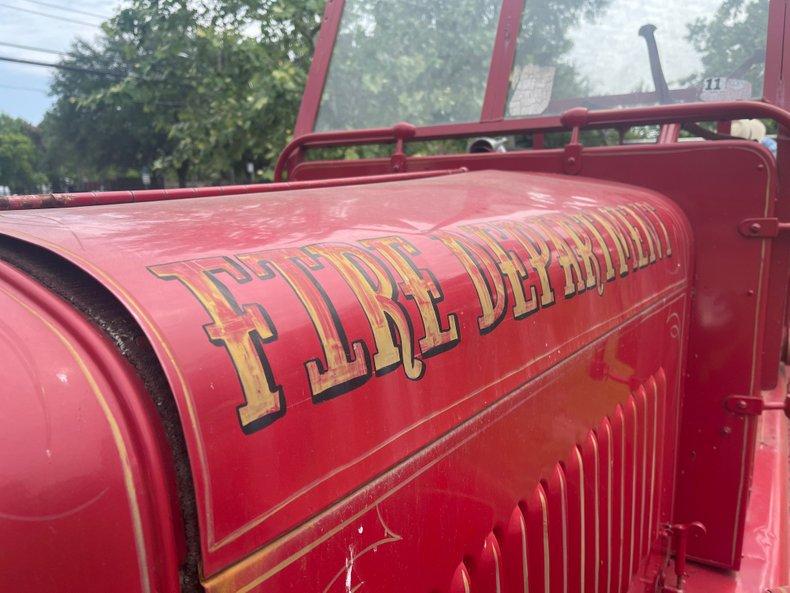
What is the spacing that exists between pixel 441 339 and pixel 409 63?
175 centimetres

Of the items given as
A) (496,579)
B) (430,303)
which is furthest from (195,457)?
(496,579)

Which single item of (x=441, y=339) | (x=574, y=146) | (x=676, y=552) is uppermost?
(x=574, y=146)

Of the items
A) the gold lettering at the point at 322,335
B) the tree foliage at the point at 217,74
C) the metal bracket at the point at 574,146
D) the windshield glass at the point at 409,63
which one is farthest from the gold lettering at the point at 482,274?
the tree foliage at the point at 217,74

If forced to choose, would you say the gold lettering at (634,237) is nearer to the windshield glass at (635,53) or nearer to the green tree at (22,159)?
the windshield glass at (635,53)

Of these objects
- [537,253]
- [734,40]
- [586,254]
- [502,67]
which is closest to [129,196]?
[537,253]

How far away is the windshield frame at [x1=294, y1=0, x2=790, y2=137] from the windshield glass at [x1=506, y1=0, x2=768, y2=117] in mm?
23

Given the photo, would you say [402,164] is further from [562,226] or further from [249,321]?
[249,321]

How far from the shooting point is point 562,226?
4.26 feet

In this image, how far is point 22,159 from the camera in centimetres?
3359

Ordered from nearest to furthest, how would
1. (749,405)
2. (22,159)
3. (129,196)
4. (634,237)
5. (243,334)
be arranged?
1. (243,334)
2. (129,196)
3. (634,237)
4. (749,405)
5. (22,159)

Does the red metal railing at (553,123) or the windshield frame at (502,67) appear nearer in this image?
the red metal railing at (553,123)

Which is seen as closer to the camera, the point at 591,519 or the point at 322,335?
the point at 322,335

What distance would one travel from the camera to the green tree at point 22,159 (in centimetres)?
3269

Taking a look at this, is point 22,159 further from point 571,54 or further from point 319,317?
point 319,317
